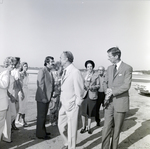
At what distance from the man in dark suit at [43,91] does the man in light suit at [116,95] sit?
1.27m

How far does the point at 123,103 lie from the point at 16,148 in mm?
2046

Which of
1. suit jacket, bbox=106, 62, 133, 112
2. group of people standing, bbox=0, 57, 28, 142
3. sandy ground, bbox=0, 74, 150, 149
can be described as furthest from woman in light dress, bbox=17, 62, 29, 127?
suit jacket, bbox=106, 62, 133, 112

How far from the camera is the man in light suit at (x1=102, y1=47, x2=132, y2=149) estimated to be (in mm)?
2904

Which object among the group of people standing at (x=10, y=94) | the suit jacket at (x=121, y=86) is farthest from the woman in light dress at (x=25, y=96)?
the suit jacket at (x=121, y=86)

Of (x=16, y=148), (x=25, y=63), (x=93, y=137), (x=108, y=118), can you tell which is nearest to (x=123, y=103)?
(x=108, y=118)

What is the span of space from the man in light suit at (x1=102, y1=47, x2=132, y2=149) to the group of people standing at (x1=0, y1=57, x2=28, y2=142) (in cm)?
165

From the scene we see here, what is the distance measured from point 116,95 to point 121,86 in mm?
187

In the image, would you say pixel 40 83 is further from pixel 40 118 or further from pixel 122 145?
pixel 122 145

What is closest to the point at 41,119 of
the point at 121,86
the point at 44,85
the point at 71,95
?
the point at 44,85

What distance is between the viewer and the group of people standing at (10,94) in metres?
2.88

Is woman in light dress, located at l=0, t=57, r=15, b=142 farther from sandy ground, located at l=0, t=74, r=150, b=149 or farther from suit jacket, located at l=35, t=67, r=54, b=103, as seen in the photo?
suit jacket, located at l=35, t=67, r=54, b=103

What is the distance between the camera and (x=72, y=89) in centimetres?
305

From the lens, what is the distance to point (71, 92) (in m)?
3.04

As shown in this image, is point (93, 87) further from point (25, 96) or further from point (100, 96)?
point (25, 96)
